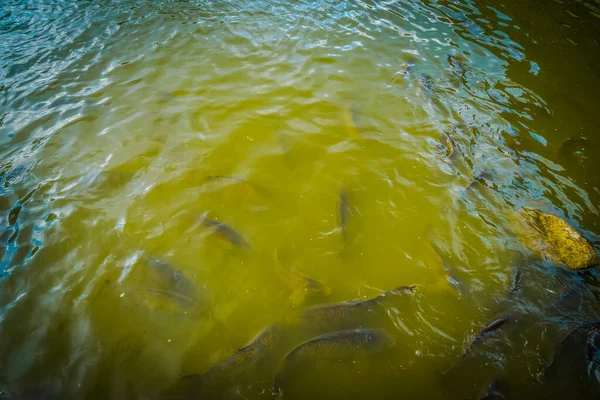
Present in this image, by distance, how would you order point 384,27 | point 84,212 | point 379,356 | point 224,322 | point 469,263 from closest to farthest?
point 379,356 < point 224,322 < point 469,263 < point 84,212 < point 384,27

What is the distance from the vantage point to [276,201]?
4.21 metres

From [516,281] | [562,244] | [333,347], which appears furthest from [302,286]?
[562,244]

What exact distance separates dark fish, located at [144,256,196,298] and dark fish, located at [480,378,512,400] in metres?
3.02

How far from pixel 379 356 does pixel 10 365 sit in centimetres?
354

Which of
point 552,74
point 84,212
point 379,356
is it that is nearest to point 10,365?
point 84,212

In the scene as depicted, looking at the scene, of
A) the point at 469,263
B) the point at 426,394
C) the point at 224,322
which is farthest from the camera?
the point at 469,263

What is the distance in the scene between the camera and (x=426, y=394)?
271 centimetres

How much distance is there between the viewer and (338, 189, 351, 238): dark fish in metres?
3.94

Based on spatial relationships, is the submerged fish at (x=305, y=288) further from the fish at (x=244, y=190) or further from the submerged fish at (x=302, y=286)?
the fish at (x=244, y=190)

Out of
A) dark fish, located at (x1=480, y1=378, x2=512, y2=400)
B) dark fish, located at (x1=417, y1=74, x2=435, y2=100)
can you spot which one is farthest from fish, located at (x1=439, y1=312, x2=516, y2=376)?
dark fish, located at (x1=417, y1=74, x2=435, y2=100)

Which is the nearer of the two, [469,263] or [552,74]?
[469,263]

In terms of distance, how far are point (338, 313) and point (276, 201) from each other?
70.5 inches

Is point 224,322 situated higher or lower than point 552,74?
lower

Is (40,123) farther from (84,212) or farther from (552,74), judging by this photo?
(552,74)
